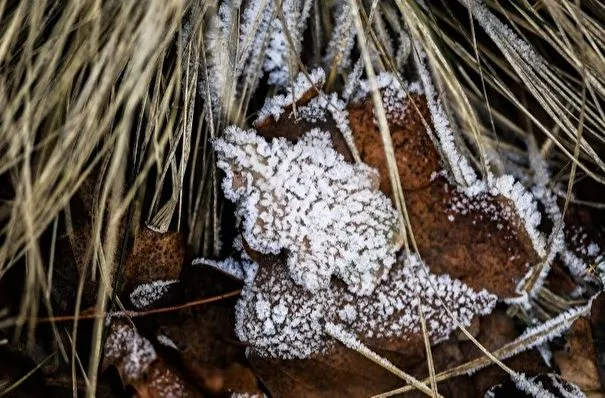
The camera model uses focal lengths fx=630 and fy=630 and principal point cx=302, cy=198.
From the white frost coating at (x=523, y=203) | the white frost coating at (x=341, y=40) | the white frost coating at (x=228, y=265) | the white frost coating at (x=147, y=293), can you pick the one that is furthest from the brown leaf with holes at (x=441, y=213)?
the white frost coating at (x=147, y=293)

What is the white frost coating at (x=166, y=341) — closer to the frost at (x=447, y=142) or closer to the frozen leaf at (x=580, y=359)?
the frost at (x=447, y=142)

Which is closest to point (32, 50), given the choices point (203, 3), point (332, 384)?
point (203, 3)

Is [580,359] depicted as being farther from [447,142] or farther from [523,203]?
[447,142]

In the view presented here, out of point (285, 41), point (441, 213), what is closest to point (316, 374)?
point (441, 213)

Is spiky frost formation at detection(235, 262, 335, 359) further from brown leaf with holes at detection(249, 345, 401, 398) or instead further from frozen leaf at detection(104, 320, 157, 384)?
frozen leaf at detection(104, 320, 157, 384)

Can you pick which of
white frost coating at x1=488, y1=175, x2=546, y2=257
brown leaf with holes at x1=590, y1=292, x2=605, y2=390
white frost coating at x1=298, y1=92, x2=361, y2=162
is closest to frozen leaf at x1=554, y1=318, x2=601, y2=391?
brown leaf with holes at x1=590, y1=292, x2=605, y2=390
